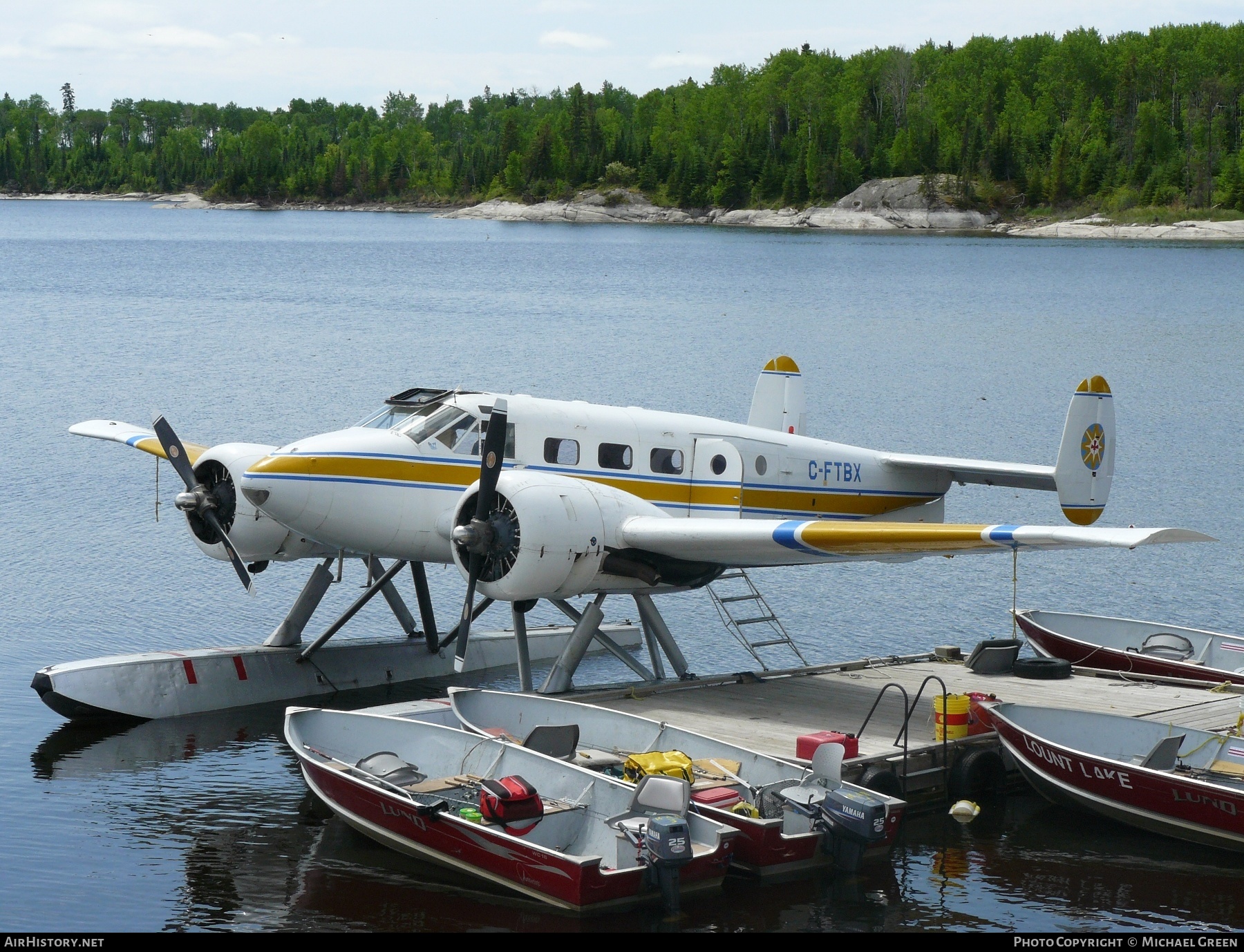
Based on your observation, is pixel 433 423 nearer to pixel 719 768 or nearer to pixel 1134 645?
pixel 719 768

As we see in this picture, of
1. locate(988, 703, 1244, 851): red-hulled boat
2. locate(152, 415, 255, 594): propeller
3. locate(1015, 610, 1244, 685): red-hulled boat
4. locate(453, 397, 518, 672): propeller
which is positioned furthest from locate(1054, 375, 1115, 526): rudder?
locate(152, 415, 255, 594): propeller

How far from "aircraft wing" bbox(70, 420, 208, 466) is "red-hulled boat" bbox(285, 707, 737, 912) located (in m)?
7.46

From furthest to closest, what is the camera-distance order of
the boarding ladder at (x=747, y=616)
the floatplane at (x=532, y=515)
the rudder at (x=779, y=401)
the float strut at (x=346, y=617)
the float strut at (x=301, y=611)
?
the rudder at (x=779, y=401), the float strut at (x=301, y=611), the boarding ladder at (x=747, y=616), the float strut at (x=346, y=617), the floatplane at (x=532, y=515)

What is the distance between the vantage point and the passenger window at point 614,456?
21234mm

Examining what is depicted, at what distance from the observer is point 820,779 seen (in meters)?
16.8

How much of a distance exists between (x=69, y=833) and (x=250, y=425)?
28.6 m

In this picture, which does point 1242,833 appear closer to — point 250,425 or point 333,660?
point 333,660

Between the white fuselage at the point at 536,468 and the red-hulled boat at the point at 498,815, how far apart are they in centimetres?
Result: 296

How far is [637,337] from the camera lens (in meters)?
70.9

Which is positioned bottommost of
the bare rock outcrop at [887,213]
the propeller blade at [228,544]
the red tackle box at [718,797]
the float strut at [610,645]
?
the red tackle box at [718,797]

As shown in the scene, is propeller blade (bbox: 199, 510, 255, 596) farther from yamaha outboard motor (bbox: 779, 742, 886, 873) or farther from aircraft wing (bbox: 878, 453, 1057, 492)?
aircraft wing (bbox: 878, 453, 1057, 492)

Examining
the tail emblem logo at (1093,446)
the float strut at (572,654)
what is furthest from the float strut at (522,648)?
the tail emblem logo at (1093,446)

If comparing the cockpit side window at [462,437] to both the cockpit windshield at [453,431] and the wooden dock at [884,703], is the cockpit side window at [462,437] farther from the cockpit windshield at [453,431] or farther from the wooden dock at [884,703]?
the wooden dock at [884,703]

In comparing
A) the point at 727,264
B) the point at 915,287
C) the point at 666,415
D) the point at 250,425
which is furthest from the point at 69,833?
the point at 727,264
